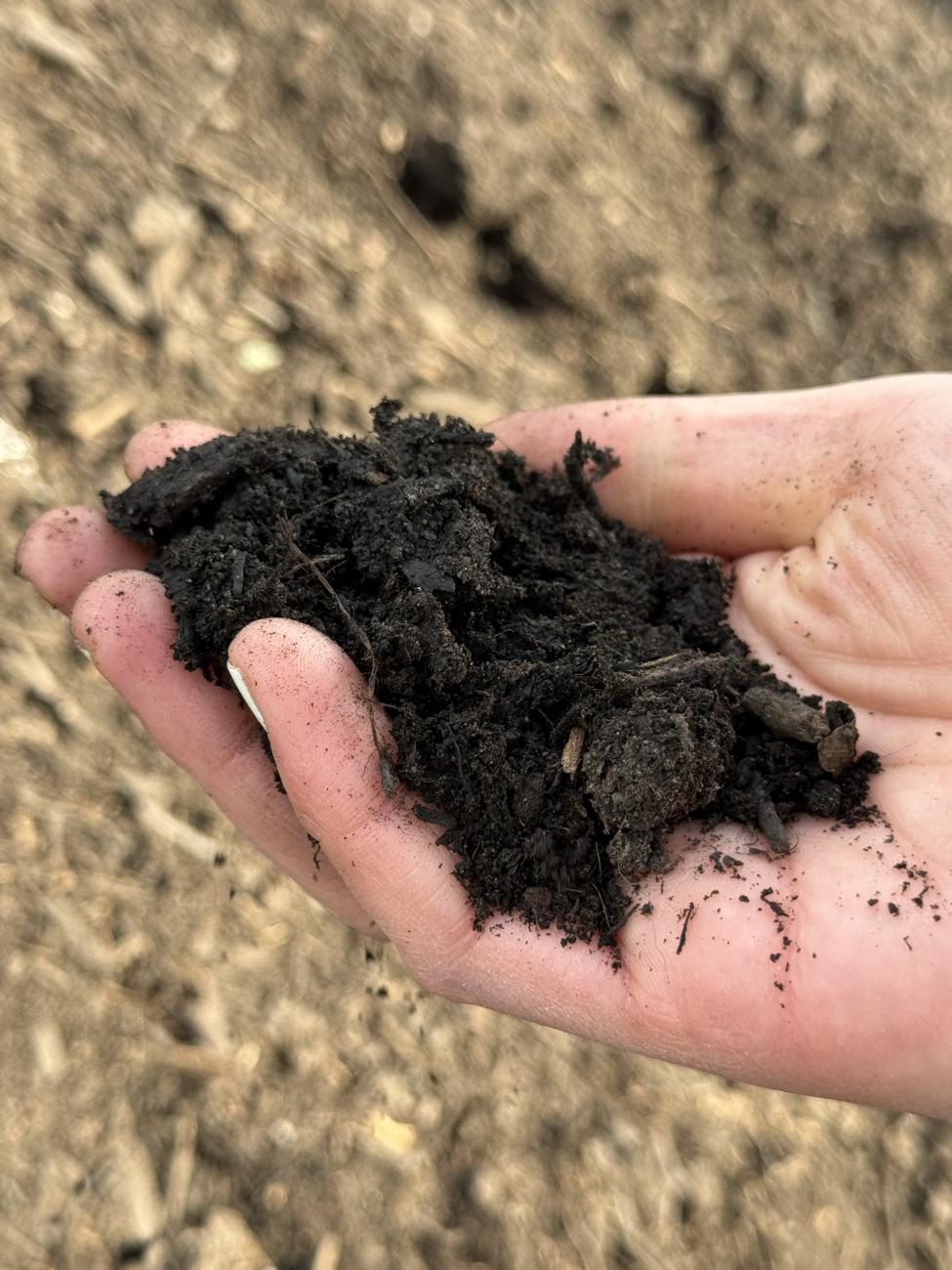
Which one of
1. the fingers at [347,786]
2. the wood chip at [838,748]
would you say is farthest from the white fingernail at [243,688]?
the wood chip at [838,748]

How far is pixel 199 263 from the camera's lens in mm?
3652

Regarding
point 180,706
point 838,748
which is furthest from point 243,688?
point 838,748

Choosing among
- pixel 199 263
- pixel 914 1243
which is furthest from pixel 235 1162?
pixel 199 263

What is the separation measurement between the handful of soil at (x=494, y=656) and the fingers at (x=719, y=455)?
0.46 m

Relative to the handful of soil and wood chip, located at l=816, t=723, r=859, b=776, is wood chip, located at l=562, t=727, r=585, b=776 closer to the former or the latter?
the handful of soil

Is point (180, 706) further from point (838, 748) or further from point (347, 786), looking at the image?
point (838, 748)

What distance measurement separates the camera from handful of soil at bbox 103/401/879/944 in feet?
7.07

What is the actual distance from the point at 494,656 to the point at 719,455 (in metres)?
1.10

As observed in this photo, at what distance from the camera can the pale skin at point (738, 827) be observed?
207 cm

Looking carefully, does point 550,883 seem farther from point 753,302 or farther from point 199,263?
point 753,302

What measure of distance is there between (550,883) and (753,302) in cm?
371

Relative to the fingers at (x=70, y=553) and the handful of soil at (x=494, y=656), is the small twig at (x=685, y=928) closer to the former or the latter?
the handful of soil at (x=494, y=656)

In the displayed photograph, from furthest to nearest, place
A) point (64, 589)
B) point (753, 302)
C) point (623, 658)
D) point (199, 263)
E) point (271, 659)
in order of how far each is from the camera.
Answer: point (753, 302) < point (199, 263) < point (64, 589) < point (623, 658) < point (271, 659)

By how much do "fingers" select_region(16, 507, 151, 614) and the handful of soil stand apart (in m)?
0.08
